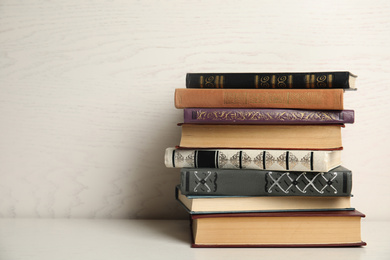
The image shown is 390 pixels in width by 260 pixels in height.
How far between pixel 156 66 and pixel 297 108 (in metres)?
0.38

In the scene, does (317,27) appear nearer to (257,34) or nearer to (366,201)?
(257,34)

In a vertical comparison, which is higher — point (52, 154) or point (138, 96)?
point (138, 96)

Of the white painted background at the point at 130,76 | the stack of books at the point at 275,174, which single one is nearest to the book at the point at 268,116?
the stack of books at the point at 275,174

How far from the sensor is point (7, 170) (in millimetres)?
1030

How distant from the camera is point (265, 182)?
0.78 meters

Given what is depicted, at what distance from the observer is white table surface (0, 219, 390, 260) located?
723 mm

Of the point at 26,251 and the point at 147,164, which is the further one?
the point at 147,164

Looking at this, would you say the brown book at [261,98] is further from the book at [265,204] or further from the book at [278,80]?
the book at [265,204]

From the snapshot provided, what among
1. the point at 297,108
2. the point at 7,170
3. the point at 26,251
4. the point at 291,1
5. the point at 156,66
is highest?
the point at 291,1

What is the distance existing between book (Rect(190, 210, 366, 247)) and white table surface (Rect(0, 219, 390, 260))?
0.05 ft

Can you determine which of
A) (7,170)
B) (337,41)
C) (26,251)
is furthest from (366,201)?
(7,170)

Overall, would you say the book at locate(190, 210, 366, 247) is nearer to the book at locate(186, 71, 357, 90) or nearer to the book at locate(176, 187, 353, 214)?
the book at locate(176, 187, 353, 214)

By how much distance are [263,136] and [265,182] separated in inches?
3.3

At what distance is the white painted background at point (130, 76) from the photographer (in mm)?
1017
